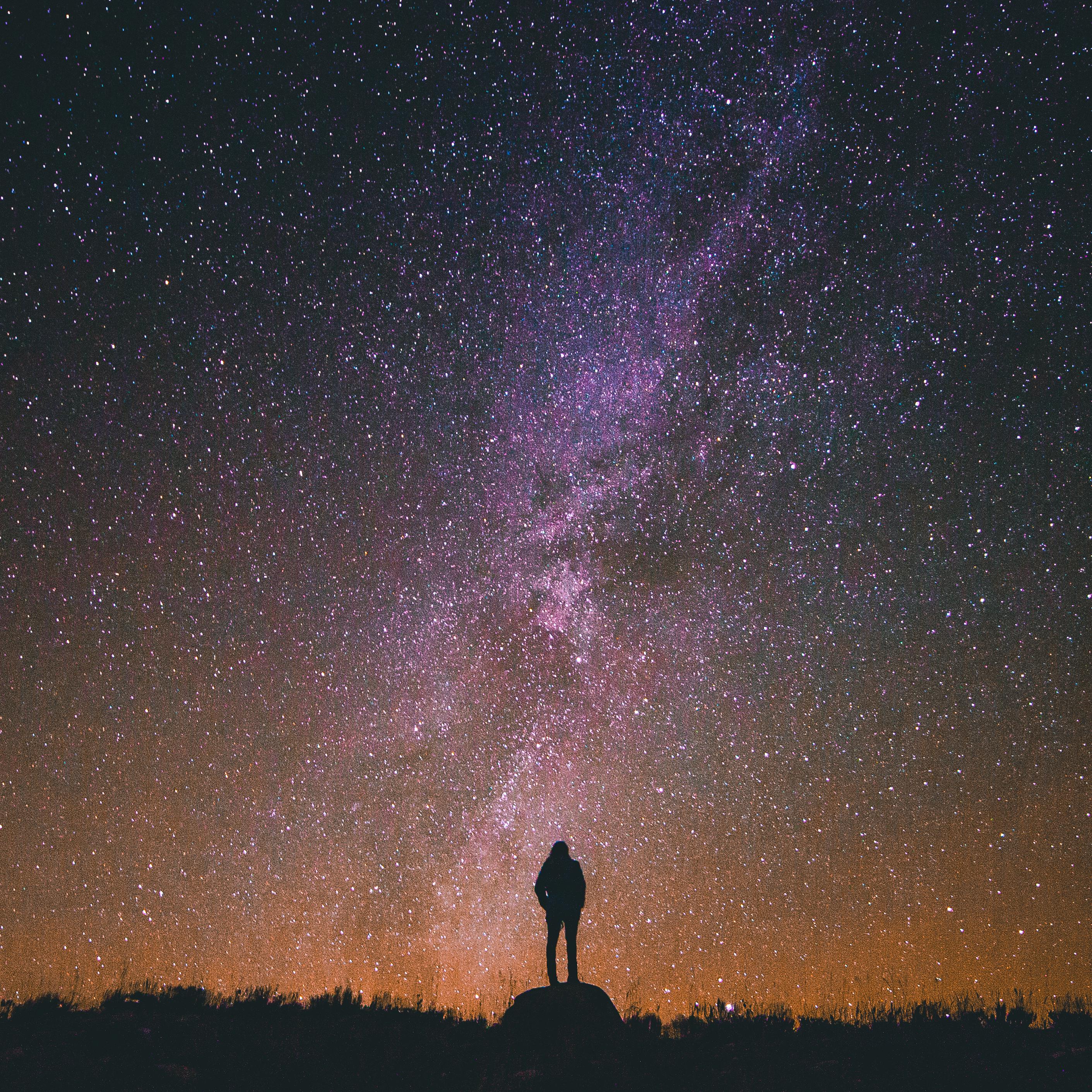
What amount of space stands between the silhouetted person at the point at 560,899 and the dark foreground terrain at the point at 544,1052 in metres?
0.59

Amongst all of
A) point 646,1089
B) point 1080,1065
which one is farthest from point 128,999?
point 1080,1065

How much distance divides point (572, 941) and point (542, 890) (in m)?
0.50

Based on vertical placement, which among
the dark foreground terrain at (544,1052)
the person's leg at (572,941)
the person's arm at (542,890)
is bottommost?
the dark foreground terrain at (544,1052)

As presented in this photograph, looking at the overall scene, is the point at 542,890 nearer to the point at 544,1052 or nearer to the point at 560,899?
the point at 560,899

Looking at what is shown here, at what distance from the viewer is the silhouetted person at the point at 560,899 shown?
18.8 ft

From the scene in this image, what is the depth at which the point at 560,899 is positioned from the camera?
5.73 metres

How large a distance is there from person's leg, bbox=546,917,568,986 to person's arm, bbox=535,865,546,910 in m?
0.14

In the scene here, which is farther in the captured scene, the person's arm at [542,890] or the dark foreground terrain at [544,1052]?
the person's arm at [542,890]

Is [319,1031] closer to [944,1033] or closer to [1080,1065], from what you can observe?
[944,1033]

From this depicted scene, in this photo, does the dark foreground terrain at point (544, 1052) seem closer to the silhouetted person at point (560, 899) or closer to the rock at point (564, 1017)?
the rock at point (564, 1017)

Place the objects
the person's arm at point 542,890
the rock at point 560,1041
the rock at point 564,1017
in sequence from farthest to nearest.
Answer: the person's arm at point 542,890 < the rock at point 564,1017 < the rock at point 560,1041

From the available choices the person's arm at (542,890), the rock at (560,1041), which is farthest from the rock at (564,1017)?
the person's arm at (542,890)

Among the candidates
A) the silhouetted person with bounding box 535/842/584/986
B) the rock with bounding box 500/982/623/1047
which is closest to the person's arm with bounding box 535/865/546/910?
the silhouetted person with bounding box 535/842/584/986

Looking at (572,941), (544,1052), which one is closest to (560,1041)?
(544,1052)
